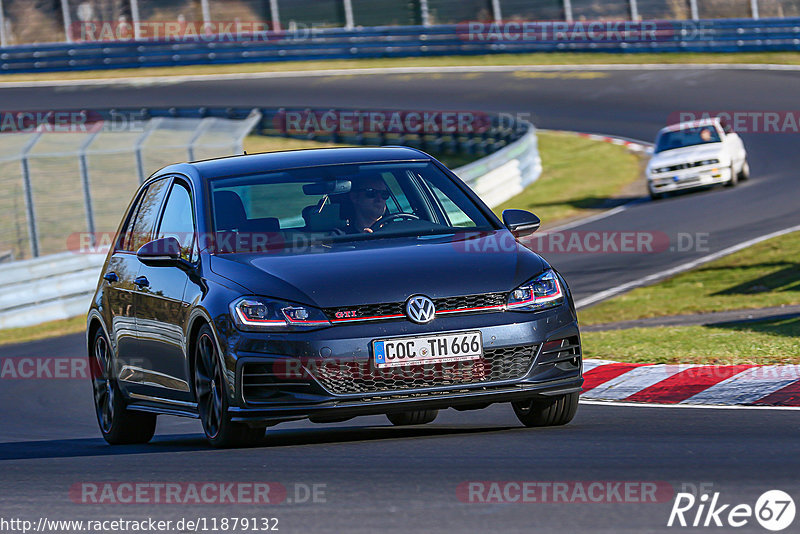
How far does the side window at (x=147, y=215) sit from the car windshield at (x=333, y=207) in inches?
34.7

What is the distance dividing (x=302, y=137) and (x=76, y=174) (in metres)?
16.1

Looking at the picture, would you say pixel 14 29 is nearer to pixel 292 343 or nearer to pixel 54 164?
pixel 54 164

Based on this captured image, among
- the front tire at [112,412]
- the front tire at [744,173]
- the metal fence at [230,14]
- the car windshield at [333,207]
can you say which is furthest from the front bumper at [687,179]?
the metal fence at [230,14]

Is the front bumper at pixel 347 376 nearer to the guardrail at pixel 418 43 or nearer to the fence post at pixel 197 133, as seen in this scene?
the fence post at pixel 197 133

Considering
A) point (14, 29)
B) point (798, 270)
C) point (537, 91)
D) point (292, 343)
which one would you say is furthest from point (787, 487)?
point (14, 29)

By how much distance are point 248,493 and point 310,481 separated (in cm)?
32

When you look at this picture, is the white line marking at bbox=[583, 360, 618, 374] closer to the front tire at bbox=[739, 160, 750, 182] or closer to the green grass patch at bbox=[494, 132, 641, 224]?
the green grass patch at bbox=[494, 132, 641, 224]

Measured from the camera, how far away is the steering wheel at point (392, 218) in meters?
7.83

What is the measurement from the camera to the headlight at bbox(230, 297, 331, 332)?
269 inches

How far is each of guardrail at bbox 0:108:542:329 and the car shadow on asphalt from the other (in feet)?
31.1

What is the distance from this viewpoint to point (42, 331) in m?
18.1

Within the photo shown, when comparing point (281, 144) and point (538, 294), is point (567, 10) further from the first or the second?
point (538, 294)

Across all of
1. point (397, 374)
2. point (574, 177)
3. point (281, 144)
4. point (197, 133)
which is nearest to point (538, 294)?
point (397, 374)

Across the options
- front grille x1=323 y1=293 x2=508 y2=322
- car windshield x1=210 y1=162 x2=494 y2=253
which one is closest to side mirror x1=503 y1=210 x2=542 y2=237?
car windshield x1=210 y1=162 x2=494 y2=253
